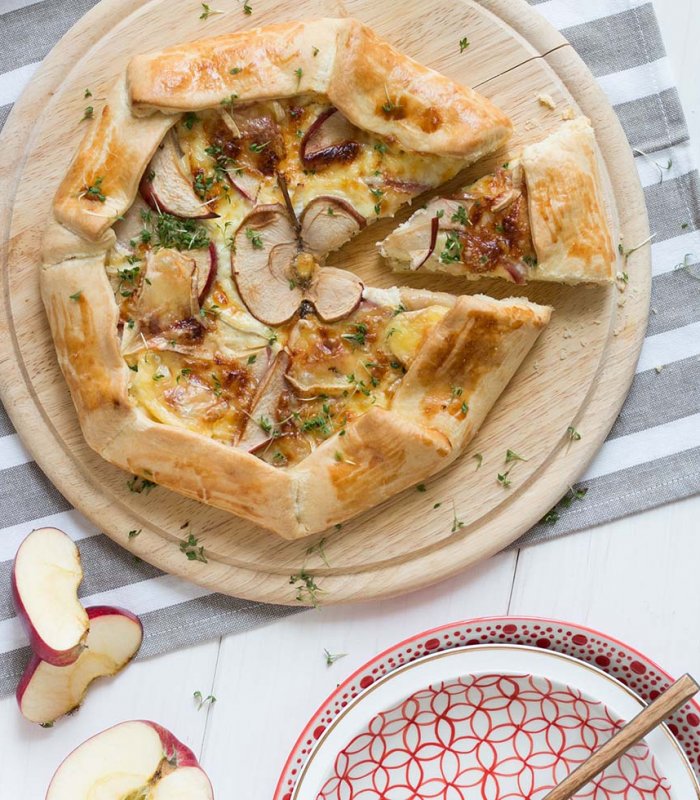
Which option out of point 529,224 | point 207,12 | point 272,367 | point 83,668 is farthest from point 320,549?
point 207,12

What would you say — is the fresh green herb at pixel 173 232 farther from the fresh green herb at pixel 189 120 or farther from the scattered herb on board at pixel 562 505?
the scattered herb on board at pixel 562 505

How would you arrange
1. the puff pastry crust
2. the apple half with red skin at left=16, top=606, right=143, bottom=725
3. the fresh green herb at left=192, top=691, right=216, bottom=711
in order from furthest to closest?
the fresh green herb at left=192, top=691, right=216, bottom=711, the apple half with red skin at left=16, top=606, right=143, bottom=725, the puff pastry crust

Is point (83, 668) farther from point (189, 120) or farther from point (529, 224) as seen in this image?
point (529, 224)

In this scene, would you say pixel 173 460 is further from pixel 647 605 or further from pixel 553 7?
pixel 553 7

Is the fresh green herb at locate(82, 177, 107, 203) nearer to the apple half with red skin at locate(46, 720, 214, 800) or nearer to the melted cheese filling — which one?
the melted cheese filling

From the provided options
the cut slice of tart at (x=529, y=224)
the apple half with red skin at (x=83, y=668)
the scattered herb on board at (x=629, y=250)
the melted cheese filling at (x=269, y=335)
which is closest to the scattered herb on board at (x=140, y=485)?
the melted cheese filling at (x=269, y=335)

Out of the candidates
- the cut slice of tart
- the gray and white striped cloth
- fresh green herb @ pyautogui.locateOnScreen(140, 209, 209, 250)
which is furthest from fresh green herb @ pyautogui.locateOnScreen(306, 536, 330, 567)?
fresh green herb @ pyautogui.locateOnScreen(140, 209, 209, 250)
